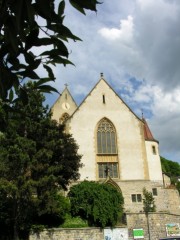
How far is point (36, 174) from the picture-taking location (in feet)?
83.0

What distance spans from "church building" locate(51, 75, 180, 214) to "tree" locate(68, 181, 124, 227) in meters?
6.82

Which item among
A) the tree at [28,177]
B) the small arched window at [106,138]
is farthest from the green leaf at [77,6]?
the small arched window at [106,138]

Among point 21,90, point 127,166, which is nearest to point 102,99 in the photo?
point 127,166

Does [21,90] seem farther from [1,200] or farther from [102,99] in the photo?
[102,99]

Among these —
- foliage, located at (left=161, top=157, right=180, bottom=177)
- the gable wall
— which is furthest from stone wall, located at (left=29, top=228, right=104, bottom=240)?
foliage, located at (left=161, top=157, right=180, bottom=177)

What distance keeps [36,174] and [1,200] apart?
294 cm

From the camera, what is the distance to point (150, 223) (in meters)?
29.5

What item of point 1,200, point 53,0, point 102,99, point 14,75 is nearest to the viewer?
point 53,0

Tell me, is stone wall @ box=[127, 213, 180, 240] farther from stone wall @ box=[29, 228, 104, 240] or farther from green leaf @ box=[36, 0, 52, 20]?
green leaf @ box=[36, 0, 52, 20]

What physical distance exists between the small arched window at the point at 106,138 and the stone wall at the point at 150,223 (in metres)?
10.2

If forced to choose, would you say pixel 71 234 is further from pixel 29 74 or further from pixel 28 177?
pixel 29 74

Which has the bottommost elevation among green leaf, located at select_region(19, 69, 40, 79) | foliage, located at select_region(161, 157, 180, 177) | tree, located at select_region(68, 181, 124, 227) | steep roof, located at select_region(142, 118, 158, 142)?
green leaf, located at select_region(19, 69, 40, 79)

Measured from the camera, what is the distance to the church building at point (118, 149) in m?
37.3

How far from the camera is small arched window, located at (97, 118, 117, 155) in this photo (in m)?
38.8
